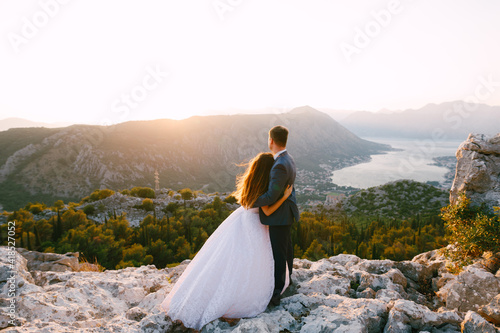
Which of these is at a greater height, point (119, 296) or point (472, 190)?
point (472, 190)

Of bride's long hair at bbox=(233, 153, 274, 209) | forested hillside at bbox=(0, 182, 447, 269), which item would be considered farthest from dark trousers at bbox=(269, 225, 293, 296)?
forested hillside at bbox=(0, 182, 447, 269)

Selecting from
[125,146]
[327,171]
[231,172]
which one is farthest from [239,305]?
[327,171]

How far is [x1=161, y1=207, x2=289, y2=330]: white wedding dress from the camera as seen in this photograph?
3.27 m

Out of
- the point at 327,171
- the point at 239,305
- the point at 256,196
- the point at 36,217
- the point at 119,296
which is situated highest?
the point at 256,196

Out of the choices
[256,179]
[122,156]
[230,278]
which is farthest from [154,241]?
[122,156]

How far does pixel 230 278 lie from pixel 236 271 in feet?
0.40

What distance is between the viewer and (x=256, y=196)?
345 cm

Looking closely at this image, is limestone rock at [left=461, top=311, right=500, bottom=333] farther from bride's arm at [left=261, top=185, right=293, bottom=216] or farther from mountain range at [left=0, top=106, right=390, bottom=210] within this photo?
mountain range at [left=0, top=106, right=390, bottom=210]

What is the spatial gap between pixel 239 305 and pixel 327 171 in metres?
145

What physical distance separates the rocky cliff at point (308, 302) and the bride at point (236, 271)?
199mm

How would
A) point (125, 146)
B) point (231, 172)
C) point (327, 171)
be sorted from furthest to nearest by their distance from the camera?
point (327, 171)
point (231, 172)
point (125, 146)

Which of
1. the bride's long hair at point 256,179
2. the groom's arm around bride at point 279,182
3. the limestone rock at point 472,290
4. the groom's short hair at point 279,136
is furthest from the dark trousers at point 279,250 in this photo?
the limestone rock at point 472,290

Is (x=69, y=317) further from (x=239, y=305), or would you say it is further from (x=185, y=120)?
(x=185, y=120)

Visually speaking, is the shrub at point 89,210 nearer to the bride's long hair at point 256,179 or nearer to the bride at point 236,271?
the bride at point 236,271
